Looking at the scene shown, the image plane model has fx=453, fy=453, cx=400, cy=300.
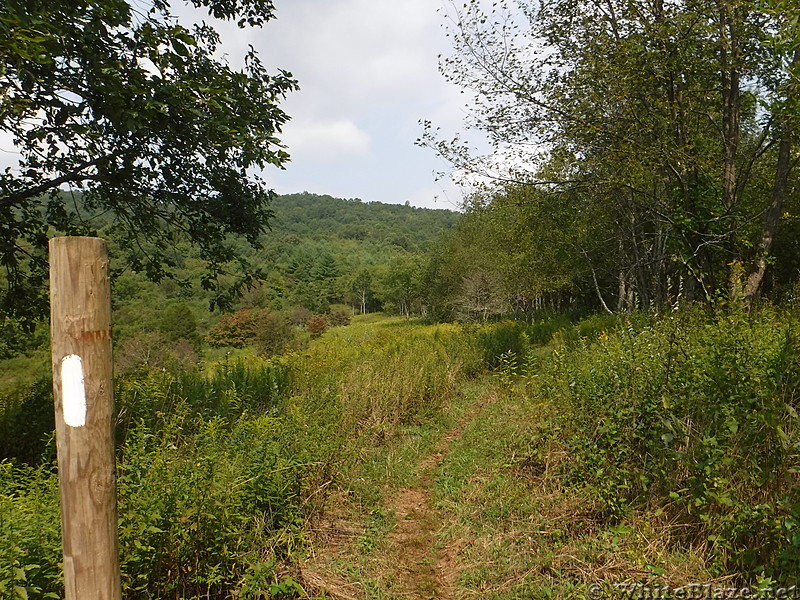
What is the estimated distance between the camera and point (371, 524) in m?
4.45

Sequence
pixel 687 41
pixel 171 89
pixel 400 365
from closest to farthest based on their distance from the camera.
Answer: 1. pixel 171 89
2. pixel 687 41
3. pixel 400 365

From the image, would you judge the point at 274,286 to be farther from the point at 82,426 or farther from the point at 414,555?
the point at 82,426

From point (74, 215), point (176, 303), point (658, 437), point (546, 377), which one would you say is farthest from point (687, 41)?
point (176, 303)

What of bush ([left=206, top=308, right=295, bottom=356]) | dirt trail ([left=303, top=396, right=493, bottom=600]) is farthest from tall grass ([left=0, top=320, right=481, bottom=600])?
bush ([left=206, top=308, right=295, bottom=356])

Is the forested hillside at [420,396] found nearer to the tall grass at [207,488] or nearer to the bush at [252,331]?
the tall grass at [207,488]

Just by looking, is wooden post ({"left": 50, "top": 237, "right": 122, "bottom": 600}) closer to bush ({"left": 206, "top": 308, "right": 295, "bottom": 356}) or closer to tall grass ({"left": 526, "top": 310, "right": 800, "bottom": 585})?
tall grass ({"left": 526, "top": 310, "right": 800, "bottom": 585})

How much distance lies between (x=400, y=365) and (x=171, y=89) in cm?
573

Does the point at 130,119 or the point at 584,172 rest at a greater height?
the point at 584,172

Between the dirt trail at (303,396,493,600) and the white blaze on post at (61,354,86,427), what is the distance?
2473mm

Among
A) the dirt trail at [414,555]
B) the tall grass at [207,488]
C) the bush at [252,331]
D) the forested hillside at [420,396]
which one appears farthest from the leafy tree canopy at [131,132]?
the bush at [252,331]

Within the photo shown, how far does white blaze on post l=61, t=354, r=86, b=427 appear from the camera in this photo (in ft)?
5.78

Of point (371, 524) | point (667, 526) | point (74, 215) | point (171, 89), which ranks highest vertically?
point (171, 89)

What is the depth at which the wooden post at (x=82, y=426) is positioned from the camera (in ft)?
5.74

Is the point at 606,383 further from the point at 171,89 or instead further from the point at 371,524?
the point at 171,89
